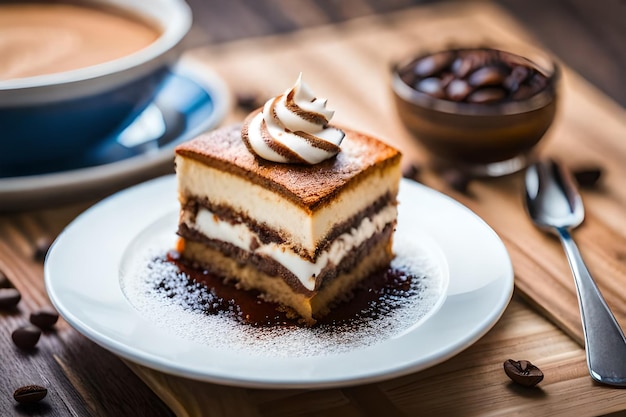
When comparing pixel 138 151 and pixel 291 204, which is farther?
pixel 138 151

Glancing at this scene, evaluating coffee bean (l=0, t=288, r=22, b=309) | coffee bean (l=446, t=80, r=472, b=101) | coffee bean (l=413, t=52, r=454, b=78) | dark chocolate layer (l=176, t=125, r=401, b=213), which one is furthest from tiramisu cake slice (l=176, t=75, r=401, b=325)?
coffee bean (l=413, t=52, r=454, b=78)

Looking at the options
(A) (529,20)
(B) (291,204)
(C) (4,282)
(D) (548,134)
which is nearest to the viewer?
(B) (291,204)

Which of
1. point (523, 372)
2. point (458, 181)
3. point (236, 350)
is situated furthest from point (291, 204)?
point (458, 181)

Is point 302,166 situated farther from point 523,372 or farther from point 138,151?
point 138,151

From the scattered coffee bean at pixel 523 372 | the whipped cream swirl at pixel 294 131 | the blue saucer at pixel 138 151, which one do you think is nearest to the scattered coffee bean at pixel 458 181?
the whipped cream swirl at pixel 294 131

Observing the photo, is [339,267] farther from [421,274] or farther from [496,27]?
[496,27]

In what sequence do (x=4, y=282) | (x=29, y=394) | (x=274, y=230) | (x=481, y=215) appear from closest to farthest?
(x=29, y=394) < (x=274, y=230) < (x=4, y=282) < (x=481, y=215)

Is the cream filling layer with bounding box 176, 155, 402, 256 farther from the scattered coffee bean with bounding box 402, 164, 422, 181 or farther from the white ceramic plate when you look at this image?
the scattered coffee bean with bounding box 402, 164, 422, 181
